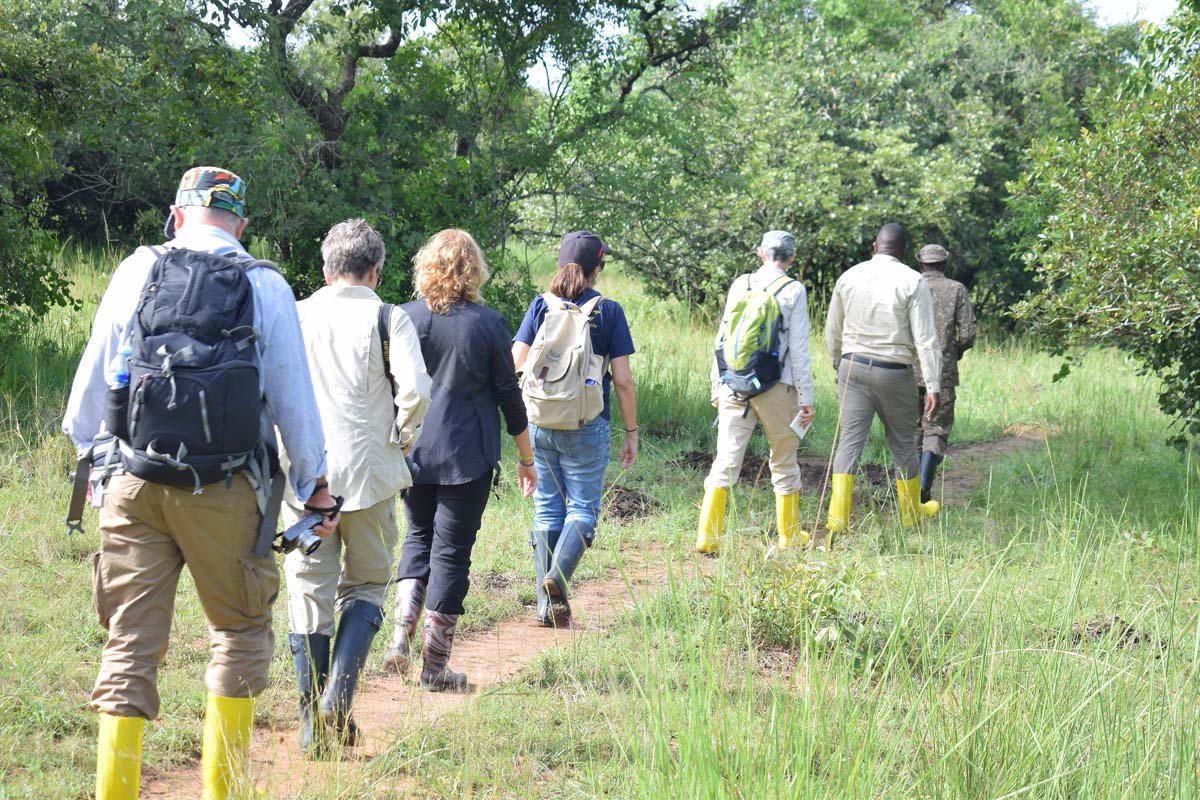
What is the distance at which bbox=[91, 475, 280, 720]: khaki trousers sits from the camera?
11.2ft

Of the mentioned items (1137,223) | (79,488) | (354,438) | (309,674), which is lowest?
(309,674)

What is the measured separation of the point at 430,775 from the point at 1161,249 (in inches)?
232

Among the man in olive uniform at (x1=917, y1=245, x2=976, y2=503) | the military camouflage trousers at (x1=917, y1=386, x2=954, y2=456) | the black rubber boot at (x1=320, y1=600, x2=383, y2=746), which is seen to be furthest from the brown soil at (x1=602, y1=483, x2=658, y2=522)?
the black rubber boot at (x1=320, y1=600, x2=383, y2=746)

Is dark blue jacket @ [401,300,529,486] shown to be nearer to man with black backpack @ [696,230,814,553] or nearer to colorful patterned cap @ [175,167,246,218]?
colorful patterned cap @ [175,167,246,218]

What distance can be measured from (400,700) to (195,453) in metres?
1.88

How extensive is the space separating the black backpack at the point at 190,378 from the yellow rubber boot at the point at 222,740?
2.38ft

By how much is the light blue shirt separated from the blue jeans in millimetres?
2477

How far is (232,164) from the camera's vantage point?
9852mm

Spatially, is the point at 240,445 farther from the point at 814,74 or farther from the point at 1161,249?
the point at 814,74

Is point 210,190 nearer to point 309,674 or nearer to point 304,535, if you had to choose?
point 304,535

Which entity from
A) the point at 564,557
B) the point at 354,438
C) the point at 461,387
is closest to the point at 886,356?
the point at 564,557

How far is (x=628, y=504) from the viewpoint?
8.62 meters

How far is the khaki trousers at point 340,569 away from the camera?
4398 mm

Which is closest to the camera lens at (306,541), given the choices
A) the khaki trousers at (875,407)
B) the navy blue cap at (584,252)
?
the navy blue cap at (584,252)
